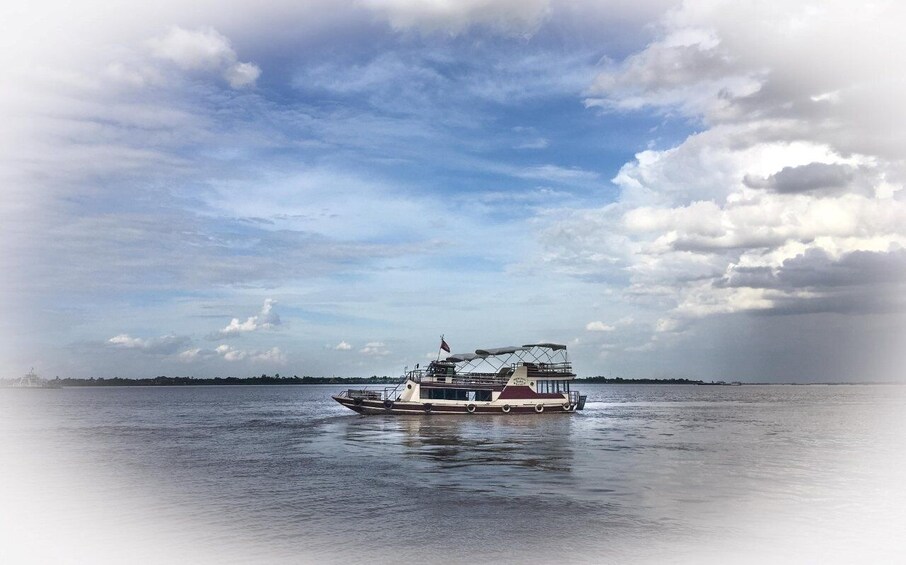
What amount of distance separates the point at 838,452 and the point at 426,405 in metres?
38.9

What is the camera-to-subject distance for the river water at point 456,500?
18.4 meters

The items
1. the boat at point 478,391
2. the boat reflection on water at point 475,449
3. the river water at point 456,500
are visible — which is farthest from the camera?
the boat at point 478,391

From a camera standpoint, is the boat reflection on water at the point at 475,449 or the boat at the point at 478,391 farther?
the boat at the point at 478,391

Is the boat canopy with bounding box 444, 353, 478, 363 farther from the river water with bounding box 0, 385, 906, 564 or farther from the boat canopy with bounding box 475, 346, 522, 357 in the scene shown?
the river water with bounding box 0, 385, 906, 564

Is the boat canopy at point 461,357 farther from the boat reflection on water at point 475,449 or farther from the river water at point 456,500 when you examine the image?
the river water at point 456,500

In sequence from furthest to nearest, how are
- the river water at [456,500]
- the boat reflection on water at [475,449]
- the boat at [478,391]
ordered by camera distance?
the boat at [478,391] → the boat reflection on water at [475,449] → the river water at [456,500]

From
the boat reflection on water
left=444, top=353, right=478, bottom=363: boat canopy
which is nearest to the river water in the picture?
the boat reflection on water

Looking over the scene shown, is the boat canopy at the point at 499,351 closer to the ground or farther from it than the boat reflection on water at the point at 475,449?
farther from it

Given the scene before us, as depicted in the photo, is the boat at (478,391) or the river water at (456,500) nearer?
the river water at (456,500)

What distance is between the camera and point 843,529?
20.4 m

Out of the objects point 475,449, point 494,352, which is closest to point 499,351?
point 494,352

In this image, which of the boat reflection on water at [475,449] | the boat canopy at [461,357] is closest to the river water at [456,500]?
the boat reflection on water at [475,449]

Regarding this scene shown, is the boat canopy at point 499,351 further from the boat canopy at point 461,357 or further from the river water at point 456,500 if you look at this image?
the river water at point 456,500

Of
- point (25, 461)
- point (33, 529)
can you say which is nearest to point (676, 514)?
point (33, 529)
